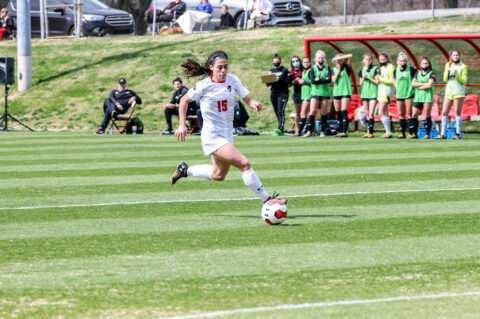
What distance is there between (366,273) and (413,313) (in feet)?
3.92

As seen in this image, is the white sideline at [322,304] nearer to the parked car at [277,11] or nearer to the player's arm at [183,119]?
the player's arm at [183,119]

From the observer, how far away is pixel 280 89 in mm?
24188

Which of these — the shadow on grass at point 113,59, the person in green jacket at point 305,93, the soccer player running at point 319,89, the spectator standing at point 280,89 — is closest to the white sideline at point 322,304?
the soccer player running at point 319,89

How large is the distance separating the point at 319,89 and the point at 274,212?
13.8m

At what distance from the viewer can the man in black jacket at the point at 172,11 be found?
35312 mm

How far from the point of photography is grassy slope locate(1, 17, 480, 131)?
29.6 m

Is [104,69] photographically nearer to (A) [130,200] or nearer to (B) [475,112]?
(B) [475,112]

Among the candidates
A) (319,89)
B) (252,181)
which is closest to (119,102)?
(319,89)

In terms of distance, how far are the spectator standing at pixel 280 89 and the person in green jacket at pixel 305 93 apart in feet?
1.88

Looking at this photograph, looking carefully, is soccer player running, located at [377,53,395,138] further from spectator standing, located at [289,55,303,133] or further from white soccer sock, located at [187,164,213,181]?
white soccer sock, located at [187,164,213,181]

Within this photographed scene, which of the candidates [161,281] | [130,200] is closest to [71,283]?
[161,281]

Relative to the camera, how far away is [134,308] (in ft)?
19.9

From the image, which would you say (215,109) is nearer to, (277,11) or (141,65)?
(141,65)

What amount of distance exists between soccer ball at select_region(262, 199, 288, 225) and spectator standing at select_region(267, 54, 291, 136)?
1443cm
